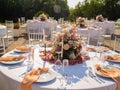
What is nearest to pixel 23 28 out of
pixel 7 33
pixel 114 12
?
pixel 7 33

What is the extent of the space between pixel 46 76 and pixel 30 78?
0.73ft

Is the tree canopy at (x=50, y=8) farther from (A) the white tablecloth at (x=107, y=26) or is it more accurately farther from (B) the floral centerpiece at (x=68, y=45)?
(B) the floral centerpiece at (x=68, y=45)

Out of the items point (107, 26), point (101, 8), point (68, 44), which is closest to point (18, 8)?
point (101, 8)

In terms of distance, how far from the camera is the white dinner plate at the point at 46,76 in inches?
104

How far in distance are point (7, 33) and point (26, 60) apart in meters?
4.89

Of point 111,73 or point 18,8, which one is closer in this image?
point 111,73

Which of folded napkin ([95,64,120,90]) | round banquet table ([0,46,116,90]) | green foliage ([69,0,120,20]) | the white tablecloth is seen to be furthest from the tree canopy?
folded napkin ([95,64,120,90])

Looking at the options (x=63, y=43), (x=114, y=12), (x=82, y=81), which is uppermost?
(x=114, y=12)

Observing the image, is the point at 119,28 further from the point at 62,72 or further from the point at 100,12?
the point at 62,72

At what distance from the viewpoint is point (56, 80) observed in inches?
107

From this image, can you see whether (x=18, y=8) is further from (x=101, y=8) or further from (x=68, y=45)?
(x=68, y=45)

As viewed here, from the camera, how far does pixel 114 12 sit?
24.2 metres

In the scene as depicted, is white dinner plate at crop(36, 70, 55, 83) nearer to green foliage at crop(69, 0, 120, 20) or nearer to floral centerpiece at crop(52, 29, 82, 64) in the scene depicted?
floral centerpiece at crop(52, 29, 82, 64)

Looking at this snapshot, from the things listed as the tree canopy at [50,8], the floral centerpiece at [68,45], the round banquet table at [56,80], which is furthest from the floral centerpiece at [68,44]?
the tree canopy at [50,8]
